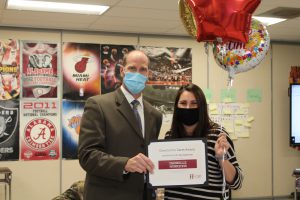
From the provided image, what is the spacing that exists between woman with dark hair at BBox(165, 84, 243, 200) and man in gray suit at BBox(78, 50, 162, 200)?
175mm

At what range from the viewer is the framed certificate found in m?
2.06

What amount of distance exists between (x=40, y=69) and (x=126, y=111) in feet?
10.6

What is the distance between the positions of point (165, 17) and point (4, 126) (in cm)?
231

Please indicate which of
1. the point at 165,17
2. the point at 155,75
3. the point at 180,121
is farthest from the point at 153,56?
the point at 180,121

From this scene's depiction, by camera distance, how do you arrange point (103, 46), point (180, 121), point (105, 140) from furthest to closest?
point (103, 46)
point (180, 121)
point (105, 140)

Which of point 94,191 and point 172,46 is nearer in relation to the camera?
point 94,191

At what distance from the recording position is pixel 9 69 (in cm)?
499

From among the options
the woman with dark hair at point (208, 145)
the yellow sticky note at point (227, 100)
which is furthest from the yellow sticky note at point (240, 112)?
the woman with dark hair at point (208, 145)

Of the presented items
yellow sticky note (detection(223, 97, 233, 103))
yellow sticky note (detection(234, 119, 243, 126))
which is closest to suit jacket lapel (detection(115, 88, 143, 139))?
yellow sticky note (detection(223, 97, 233, 103))

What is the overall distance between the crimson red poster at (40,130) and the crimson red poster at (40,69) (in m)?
0.13

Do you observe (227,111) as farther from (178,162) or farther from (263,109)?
(178,162)

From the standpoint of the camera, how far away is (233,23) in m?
2.13

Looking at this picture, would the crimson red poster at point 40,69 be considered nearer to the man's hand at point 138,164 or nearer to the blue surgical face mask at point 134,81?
the blue surgical face mask at point 134,81

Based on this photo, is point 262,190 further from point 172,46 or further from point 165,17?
point 165,17
